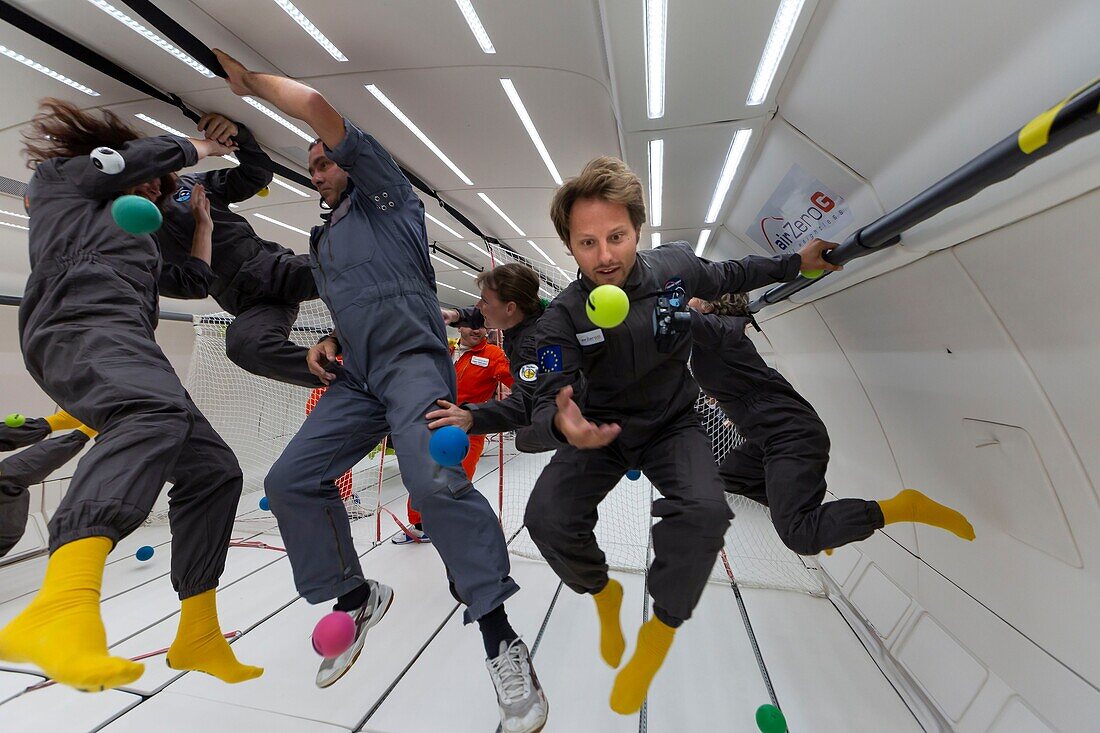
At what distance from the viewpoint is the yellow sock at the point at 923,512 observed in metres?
1.27

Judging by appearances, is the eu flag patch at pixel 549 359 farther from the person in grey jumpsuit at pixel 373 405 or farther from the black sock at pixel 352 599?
the black sock at pixel 352 599

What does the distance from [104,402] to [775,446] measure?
80.7 inches

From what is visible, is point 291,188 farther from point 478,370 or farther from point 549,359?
point 549,359

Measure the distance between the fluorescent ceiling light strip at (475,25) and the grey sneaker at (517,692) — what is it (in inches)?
94.1

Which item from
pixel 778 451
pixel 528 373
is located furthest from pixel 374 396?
pixel 778 451

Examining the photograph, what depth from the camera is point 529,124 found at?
252 centimetres

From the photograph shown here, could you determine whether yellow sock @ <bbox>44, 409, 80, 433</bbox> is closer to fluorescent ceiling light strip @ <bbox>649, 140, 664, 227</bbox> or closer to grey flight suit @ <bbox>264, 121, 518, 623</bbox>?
grey flight suit @ <bbox>264, 121, 518, 623</bbox>

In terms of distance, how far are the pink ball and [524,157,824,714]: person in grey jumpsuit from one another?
65 cm

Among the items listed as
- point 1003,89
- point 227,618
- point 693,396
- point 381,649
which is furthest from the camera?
point 227,618

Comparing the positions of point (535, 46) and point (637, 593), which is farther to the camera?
point (637, 593)

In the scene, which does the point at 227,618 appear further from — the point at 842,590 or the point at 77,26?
the point at 842,590

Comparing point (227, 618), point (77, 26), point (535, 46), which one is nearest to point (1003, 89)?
point (535, 46)

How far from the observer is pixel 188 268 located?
152cm

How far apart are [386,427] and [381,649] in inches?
43.9
